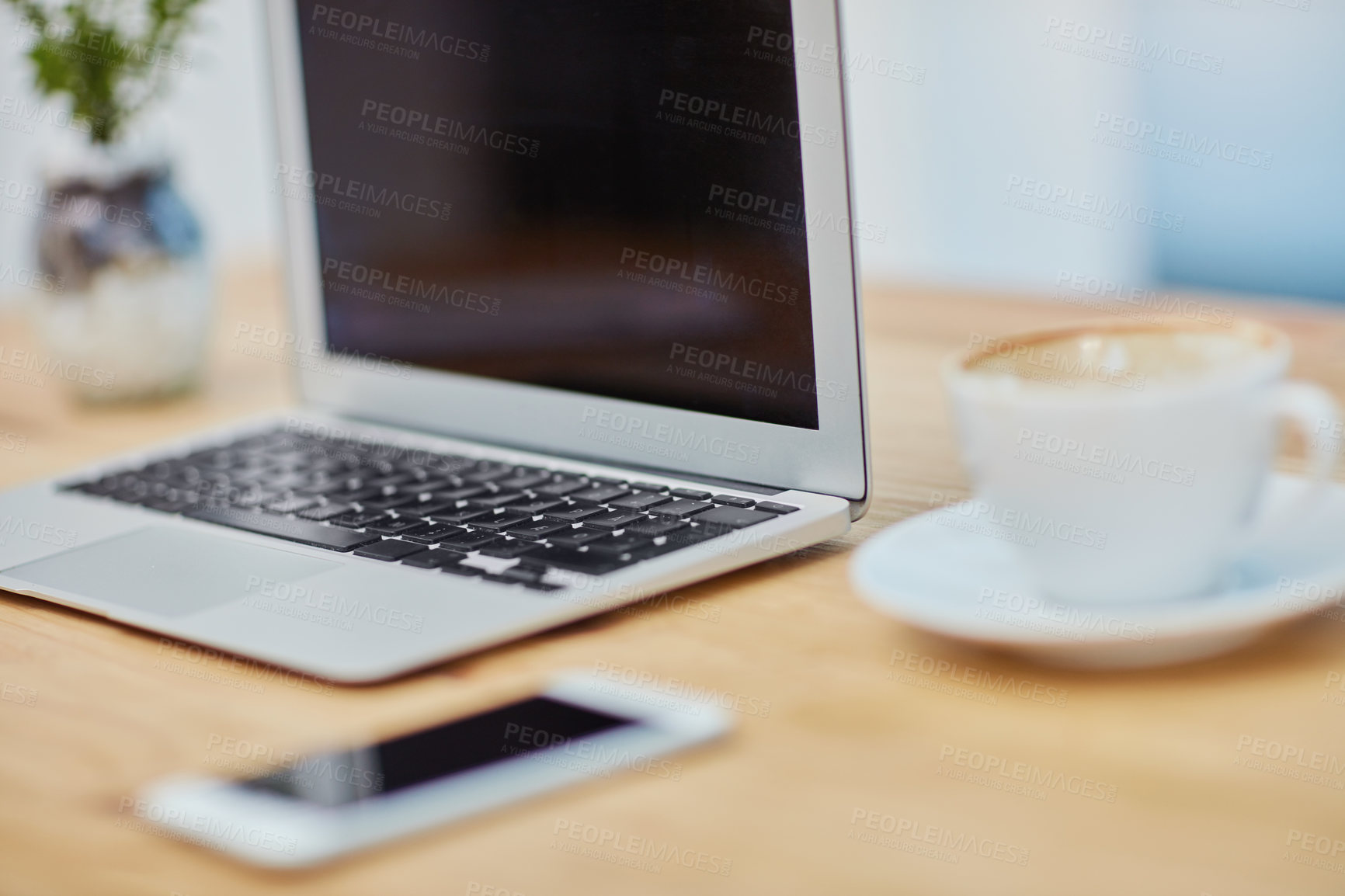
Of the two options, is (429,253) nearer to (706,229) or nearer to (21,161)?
(706,229)

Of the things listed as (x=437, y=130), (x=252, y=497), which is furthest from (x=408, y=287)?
(x=252, y=497)

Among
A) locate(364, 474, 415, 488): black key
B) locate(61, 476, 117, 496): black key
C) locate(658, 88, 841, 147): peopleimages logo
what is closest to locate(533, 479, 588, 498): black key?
locate(364, 474, 415, 488): black key

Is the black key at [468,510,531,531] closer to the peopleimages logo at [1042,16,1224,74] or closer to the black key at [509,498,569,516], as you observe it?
the black key at [509,498,569,516]

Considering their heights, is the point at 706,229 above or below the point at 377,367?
above

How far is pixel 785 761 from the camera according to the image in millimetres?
522

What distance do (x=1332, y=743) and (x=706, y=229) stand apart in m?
0.43

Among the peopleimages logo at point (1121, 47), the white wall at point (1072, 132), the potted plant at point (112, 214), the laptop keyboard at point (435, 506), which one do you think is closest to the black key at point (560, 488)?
the laptop keyboard at point (435, 506)

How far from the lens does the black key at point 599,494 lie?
2.55 feet

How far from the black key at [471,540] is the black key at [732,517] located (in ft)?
0.34

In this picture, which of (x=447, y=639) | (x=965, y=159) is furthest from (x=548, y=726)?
(x=965, y=159)

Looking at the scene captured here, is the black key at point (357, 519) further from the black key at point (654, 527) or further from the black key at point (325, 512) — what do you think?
the black key at point (654, 527)

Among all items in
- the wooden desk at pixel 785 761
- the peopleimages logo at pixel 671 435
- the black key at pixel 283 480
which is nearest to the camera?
the wooden desk at pixel 785 761

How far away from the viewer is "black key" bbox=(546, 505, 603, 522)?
75cm

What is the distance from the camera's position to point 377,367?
1.04 meters
